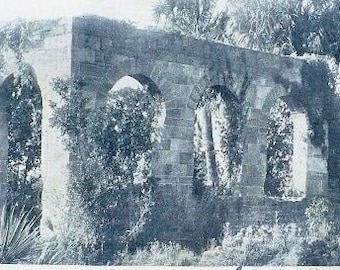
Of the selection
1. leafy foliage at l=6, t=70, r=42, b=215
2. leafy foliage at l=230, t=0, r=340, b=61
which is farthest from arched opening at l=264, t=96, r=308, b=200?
leafy foliage at l=6, t=70, r=42, b=215

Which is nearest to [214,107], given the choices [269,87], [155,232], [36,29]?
[269,87]

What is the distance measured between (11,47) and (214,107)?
244cm

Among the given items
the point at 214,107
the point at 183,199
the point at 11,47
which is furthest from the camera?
the point at 214,107

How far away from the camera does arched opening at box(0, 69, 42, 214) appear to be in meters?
5.44

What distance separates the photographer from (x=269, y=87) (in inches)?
276

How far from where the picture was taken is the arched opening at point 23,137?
17.9 ft

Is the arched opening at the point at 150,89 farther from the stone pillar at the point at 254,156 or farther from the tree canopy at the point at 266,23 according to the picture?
the stone pillar at the point at 254,156

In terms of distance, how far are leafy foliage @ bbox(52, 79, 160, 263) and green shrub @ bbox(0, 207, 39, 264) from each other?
372 mm

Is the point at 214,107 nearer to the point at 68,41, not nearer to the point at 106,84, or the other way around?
the point at 106,84

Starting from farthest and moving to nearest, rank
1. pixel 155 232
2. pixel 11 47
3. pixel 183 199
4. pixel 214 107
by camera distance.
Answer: pixel 214 107 → pixel 183 199 → pixel 155 232 → pixel 11 47

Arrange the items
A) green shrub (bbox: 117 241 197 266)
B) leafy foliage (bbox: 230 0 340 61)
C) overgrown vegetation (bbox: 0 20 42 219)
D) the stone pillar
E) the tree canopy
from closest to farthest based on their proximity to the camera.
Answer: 1. overgrown vegetation (bbox: 0 20 42 219)
2. green shrub (bbox: 117 241 197 266)
3. the tree canopy
4. leafy foliage (bbox: 230 0 340 61)
5. the stone pillar

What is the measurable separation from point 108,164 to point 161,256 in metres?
0.99

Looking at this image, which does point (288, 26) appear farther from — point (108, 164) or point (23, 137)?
point (23, 137)

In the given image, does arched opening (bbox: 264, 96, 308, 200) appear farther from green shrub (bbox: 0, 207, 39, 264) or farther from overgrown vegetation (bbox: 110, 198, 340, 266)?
green shrub (bbox: 0, 207, 39, 264)
